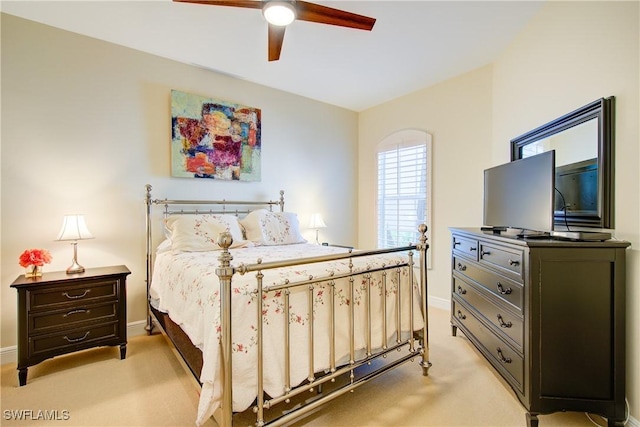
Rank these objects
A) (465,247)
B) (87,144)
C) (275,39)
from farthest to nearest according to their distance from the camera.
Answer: (87,144) < (465,247) < (275,39)

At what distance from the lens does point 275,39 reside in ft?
7.36

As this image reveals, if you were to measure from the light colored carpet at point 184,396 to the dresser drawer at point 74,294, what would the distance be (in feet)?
1.69

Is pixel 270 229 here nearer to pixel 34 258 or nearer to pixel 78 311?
pixel 78 311

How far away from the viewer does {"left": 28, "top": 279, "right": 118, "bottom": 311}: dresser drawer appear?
2.24 m

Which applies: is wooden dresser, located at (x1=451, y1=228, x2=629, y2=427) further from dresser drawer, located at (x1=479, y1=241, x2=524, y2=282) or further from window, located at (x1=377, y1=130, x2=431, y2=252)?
window, located at (x1=377, y1=130, x2=431, y2=252)

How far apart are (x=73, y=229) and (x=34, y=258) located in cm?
31

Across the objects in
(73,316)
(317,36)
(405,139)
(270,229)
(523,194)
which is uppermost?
(317,36)

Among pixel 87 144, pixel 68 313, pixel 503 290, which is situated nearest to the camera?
pixel 503 290

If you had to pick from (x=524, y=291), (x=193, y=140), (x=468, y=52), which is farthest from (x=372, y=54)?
(x=524, y=291)

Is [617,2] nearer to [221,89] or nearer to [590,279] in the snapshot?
[590,279]

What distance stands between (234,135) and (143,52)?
1141mm

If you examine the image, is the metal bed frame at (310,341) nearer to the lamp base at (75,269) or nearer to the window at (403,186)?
the lamp base at (75,269)

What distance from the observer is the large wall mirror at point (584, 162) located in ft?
5.95

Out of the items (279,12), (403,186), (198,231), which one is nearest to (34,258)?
(198,231)
